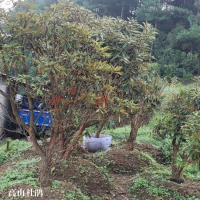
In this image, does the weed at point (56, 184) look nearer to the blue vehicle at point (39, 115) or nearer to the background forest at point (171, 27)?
the blue vehicle at point (39, 115)

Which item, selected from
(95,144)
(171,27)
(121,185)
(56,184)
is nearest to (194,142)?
(56,184)

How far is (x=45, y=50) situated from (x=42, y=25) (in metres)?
0.42

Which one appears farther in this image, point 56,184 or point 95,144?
point 95,144

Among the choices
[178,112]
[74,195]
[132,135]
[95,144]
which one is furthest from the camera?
[95,144]

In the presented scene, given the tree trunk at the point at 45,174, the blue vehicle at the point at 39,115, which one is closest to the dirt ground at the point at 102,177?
the tree trunk at the point at 45,174

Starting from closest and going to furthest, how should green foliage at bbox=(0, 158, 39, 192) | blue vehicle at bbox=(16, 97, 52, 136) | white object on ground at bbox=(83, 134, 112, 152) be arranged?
1. green foliage at bbox=(0, 158, 39, 192)
2. blue vehicle at bbox=(16, 97, 52, 136)
3. white object on ground at bbox=(83, 134, 112, 152)

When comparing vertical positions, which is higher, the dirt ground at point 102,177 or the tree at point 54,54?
the tree at point 54,54

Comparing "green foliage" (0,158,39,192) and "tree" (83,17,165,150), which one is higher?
"tree" (83,17,165,150)

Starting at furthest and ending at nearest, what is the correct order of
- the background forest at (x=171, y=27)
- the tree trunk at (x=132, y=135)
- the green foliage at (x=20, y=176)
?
the background forest at (x=171, y=27) < the tree trunk at (x=132, y=135) < the green foliage at (x=20, y=176)

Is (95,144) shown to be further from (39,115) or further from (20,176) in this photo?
(39,115)

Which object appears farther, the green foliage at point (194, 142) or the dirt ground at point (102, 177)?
the dirt ground at point (102, 177)

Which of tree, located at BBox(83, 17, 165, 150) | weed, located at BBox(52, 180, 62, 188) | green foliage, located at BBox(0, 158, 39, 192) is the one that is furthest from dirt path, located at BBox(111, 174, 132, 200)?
tree, located at BBox(83, 17, 165, 150)

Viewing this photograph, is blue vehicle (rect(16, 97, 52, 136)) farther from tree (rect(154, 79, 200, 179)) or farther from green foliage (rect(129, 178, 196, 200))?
tree (rect(154, 79, 200, 179))

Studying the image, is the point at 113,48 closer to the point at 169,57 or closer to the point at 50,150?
the point at 50,150
